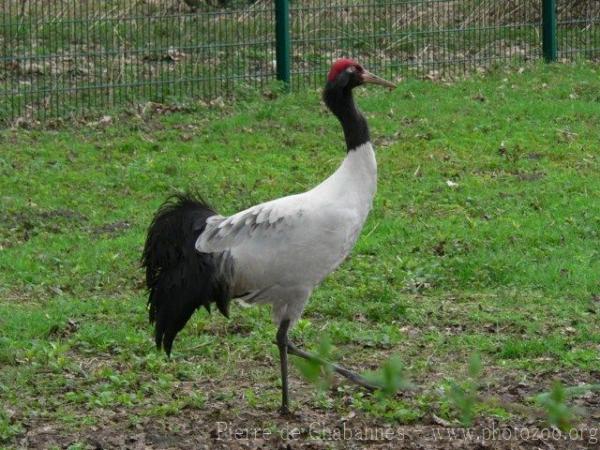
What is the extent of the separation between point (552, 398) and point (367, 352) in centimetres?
455

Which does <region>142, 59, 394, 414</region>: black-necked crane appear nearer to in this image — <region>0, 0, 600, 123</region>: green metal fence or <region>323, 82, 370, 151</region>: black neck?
<region>323, 82, 370, 151</region>: black neck

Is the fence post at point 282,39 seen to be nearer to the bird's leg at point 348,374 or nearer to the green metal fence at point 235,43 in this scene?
the green metal fence at point 235,43

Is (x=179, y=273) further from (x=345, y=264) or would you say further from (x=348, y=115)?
(x=345, y=264)

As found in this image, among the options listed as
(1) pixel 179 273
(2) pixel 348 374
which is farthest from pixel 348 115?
(2) pixel 348 374

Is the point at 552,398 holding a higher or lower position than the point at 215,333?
higher

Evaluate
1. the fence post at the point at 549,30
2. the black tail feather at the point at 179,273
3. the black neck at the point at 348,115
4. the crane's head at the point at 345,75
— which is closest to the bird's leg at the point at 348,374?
the black tail feather at the point at 179,273

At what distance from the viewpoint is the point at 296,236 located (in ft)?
18.2

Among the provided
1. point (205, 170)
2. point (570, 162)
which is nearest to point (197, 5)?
point (205, 170)

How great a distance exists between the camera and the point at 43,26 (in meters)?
12.6

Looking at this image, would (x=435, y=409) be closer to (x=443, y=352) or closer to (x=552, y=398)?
(x=443, y=352)

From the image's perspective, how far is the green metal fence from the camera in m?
12.5

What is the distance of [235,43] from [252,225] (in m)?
7.65

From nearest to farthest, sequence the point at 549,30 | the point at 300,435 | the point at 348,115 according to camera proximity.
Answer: the point at 300,435
the point at 348,115
the point at 549,30

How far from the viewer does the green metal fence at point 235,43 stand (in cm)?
1255
